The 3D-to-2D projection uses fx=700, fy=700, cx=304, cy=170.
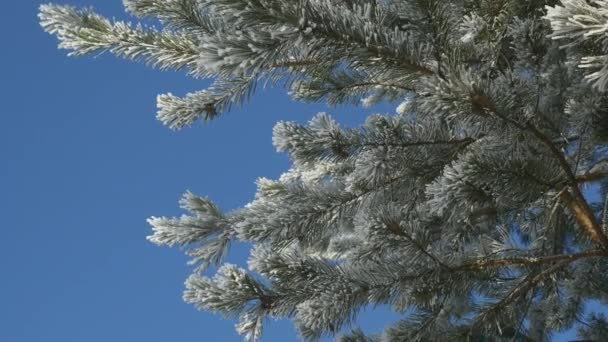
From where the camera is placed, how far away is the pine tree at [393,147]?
2402 millimetres

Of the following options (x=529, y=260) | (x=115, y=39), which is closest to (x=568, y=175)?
(x=529, y=260)

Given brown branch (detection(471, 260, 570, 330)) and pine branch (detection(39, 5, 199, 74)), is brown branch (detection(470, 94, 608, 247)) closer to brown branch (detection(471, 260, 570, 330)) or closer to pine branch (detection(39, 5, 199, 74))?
brown branch (detection(471, 260, 570, 330))

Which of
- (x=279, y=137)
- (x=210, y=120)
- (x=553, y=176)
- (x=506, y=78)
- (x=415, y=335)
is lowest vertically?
(x=415, y=335)

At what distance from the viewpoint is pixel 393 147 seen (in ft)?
10.9

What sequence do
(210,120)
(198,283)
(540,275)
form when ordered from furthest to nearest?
(210,120)
(540,275)
(198,283)

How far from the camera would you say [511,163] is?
9.20 feet

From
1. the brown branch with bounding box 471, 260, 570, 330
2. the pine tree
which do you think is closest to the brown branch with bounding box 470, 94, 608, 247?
the pine tree

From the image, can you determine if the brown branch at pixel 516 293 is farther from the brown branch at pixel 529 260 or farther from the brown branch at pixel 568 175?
the brown branch at pixel 568 175

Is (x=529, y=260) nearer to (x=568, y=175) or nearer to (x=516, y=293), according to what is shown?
(x=516, y=293)

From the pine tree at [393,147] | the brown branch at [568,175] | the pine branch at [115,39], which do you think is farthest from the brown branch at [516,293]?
the pine branch at [115,39]

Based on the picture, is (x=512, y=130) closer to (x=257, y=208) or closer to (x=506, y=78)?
(x=506, y=78)

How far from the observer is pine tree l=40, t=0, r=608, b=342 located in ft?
7.88

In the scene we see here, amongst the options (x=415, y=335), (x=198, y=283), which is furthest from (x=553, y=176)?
(x=198, y=283)

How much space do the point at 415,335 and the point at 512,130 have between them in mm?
1359
